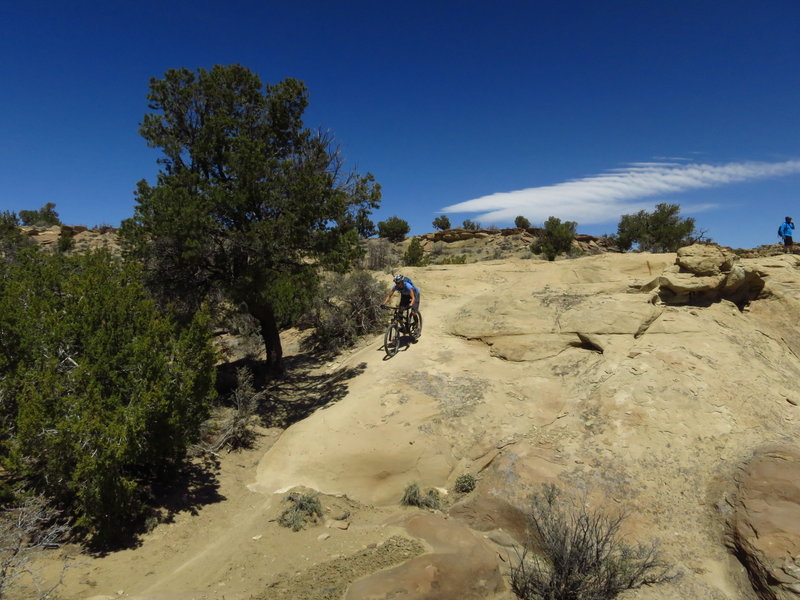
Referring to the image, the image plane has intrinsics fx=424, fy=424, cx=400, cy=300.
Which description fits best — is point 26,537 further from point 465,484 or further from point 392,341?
point 392,341

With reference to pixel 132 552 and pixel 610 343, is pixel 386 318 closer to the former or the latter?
pixel 610 343

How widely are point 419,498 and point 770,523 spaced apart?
14.5 feet

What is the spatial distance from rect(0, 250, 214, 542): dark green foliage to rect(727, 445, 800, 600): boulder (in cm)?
747

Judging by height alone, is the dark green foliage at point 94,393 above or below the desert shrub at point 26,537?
above

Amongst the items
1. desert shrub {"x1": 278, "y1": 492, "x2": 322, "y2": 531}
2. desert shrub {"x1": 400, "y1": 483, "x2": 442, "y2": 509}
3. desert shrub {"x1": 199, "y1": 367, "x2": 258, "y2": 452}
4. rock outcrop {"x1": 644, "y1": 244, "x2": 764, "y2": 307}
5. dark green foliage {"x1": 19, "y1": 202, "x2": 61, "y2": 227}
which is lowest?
desert shrub {"x1": 400, "y1": 483, "x2": 442, "y2": 509}

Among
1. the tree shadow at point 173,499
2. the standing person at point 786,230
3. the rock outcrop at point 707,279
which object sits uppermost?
the standing person at point 786,230

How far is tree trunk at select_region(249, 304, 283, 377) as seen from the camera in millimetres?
10863

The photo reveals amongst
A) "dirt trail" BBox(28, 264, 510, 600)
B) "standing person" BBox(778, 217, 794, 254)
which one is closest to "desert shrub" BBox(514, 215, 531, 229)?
"standing person" BBox(778, 217, 794, 254)

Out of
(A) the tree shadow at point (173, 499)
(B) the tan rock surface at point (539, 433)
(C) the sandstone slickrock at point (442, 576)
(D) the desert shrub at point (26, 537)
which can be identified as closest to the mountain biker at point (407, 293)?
(B) the tan rock surface at point (539, 433)

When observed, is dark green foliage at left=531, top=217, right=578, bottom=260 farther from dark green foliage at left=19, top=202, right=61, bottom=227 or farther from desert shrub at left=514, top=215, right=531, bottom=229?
dark green foliage at left=19, top=202, right=61, bottom=227

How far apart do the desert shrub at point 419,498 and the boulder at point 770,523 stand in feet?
12.4

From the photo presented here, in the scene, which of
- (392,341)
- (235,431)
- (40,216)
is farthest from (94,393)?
(40,216)

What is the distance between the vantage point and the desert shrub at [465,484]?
6.77m

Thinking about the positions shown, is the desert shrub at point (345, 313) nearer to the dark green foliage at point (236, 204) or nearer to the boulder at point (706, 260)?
the dark green foliage at point (236, 204)
